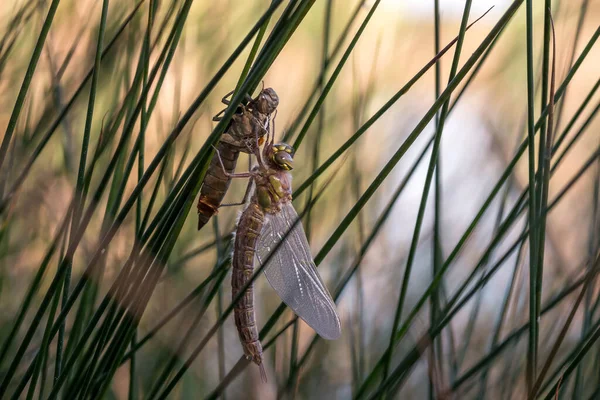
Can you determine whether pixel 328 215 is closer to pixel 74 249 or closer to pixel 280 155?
pixel 280 155

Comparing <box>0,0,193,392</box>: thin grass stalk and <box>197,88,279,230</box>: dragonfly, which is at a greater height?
<box>197,88,279,230</box>: dragonfly

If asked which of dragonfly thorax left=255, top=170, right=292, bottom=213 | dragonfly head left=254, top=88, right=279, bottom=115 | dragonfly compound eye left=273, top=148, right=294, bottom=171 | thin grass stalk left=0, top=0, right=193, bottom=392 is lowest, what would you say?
thin grass stalk left=0, top=0, right=193, bottom=392

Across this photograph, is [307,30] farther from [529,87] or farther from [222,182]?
[529,87]

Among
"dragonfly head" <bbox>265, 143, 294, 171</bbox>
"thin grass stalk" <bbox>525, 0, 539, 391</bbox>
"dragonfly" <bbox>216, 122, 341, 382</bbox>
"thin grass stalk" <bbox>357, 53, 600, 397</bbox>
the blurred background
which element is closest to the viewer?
"thin grass stalk" <bbox>525, 0, 539, 391</bbox>

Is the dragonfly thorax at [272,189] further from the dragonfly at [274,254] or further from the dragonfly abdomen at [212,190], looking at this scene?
the dragonfly abdomen at [212,190]

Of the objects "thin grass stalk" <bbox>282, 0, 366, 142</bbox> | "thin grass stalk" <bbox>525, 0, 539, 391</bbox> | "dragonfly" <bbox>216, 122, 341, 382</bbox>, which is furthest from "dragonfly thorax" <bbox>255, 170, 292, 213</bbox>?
"thin grass stalk" <bbox>525, 0, 539, 391</bbox>

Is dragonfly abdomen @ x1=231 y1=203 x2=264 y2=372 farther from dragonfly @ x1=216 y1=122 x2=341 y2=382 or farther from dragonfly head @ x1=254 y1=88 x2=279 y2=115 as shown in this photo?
dragonfly head @ x1=254 y1=88 x2=279 y2=115

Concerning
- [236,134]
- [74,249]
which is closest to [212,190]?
[236,134]

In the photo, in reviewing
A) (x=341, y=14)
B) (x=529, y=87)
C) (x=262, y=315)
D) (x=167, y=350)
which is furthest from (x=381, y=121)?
(x=529, y=87)

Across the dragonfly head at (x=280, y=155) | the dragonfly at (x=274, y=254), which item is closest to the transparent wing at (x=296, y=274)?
the dragonfly at (x=274, y=254)
